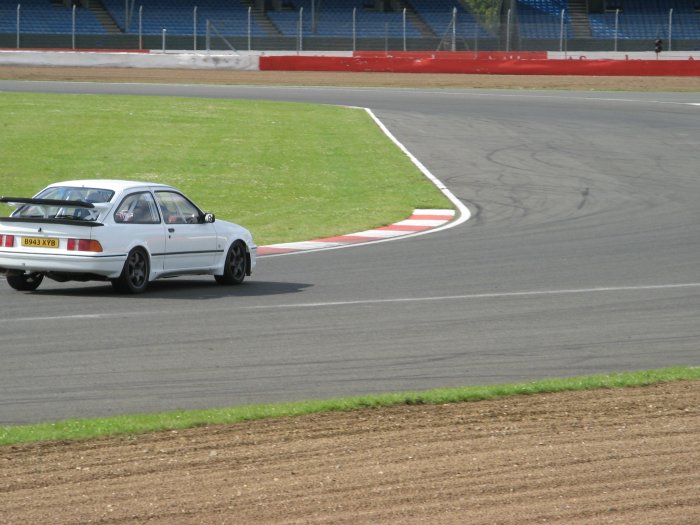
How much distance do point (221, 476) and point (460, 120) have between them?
98.1 feet

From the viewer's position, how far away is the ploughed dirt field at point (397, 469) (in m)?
6.00

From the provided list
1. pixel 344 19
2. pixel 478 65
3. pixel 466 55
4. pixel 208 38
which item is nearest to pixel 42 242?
pixel 478 65

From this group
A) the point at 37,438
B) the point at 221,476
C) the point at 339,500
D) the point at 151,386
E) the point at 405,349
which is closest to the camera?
the point at 339,500

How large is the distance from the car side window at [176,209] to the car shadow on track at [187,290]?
0.79 meters

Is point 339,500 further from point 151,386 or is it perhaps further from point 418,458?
point 151,386

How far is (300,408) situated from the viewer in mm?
8117

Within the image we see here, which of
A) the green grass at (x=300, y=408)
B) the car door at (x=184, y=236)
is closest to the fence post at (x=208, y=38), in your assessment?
the car door at (x=184, y=236)

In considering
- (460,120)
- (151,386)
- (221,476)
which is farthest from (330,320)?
(460,120)

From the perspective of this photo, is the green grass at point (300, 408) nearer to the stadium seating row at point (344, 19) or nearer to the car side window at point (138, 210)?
the car side window at point (138, 210)

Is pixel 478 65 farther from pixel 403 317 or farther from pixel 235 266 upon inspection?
pixel 403 317

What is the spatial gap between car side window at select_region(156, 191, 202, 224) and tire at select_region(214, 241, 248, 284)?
587mm

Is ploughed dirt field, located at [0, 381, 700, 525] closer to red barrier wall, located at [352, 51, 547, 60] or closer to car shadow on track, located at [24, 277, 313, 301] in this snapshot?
car shadow on track, located at [24, 277, 313, 301]

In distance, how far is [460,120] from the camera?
117ft

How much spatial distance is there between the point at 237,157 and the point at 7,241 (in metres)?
15.0
